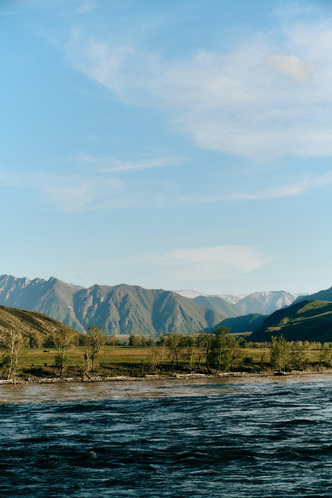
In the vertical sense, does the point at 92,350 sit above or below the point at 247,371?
above

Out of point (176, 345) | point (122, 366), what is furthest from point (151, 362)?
point (176, 345)

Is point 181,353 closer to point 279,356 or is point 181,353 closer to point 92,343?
point 92,343

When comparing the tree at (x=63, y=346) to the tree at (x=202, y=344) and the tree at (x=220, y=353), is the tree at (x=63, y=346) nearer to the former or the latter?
the tree at (x=202, y=344)

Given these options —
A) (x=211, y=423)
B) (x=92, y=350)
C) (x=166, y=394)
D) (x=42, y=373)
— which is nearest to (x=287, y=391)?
(x=166, y=394)

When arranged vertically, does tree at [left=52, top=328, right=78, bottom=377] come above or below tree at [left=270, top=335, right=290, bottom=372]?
above

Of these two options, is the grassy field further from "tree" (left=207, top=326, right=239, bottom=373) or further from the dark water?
the dark water

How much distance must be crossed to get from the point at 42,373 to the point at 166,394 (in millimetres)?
60674

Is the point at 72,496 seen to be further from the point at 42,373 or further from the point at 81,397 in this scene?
the point at 42,373

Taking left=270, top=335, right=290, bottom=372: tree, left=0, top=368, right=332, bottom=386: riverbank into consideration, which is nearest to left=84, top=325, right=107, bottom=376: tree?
left=0, top=368, right=332, bottom=386: riverbank

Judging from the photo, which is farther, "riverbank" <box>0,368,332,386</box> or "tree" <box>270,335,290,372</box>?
"tree" <box>270,335,290,372</box>

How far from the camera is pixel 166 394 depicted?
106062 millimetres

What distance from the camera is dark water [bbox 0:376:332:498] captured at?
3850 centimetres

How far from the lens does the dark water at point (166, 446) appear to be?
38500 millimetres

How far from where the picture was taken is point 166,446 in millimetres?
53344
